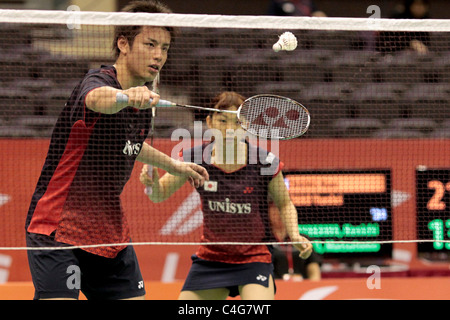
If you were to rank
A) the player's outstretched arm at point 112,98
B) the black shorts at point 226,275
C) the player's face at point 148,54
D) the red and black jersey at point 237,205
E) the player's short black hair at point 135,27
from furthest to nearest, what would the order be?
the red and black jersey at point 237,205 → the black shorts at point 226,275 → the player's short black hair at point 135,27 → the player's face at point 148,54 → the player's outstretched arm at point 112,98

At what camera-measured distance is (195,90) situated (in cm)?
712

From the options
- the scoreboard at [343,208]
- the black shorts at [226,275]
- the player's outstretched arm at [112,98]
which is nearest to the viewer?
the player's outstretched arm at [112,98]

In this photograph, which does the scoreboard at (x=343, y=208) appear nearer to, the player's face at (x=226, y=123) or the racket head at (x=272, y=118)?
the racket head at (x=272, y=118)

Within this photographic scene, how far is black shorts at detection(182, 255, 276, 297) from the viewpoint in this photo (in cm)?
415

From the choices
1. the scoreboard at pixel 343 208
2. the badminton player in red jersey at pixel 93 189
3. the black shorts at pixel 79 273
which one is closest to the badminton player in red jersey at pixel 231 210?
the badminton player in red jersey at pixel 93 189

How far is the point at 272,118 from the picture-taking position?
4.45 metres

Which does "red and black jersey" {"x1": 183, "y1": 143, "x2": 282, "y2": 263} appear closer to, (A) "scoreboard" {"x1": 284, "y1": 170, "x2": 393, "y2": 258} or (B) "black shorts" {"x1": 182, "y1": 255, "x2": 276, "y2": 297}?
(B) "black shorts" {"x1": 182, "y1": 255, "x2": 276, "y2": 297}

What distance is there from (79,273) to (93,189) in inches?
18.1

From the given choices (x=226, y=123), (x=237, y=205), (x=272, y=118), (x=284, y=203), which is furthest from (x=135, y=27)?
(x=284, y=203)

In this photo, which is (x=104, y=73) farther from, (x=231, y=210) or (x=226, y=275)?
(x=226, y=275)

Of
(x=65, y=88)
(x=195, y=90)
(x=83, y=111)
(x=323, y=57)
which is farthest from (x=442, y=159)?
(x=83, y=111)

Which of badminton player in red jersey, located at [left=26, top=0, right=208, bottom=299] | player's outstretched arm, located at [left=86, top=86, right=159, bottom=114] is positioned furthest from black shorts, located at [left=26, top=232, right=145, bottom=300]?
player's outstretched arm, located at [left=86, top=86, right=159, bottom=114]

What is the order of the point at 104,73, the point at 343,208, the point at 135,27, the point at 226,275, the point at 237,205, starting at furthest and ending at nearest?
the point at 343,208 < the point at 237,205 < the point at 226,275 < the point at 135,27 < the point at 104,73

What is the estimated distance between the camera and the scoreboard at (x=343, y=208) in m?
6.22
